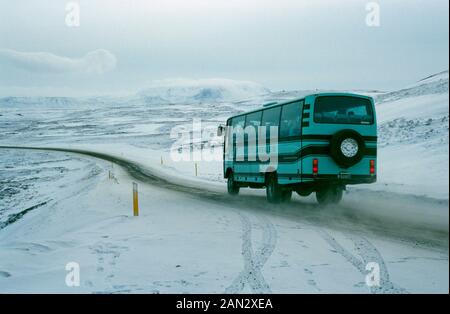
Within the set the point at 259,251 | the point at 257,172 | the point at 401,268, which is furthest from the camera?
the point at 257,172

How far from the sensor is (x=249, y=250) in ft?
28.2

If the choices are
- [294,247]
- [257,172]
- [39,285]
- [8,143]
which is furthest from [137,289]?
[8,143]

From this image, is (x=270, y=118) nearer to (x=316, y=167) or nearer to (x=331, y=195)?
(x=331, y=195)

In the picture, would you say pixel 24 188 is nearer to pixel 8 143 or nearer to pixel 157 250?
pixel 157 250

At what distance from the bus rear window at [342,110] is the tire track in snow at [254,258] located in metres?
3.63

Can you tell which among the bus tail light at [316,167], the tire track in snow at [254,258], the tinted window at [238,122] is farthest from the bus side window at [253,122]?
the tire track in snow at [254,258]

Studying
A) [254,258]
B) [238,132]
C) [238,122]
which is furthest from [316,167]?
[238,122]

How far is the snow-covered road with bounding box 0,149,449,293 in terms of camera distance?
21.7ft

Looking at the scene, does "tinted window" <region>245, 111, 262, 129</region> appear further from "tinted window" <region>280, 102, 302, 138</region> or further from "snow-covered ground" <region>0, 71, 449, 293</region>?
"snow-covered ground" <region>0, 71, 449, 293</region>

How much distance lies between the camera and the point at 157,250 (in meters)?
8.77

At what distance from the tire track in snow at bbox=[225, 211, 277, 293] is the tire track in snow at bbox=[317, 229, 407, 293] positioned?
50.2 inches

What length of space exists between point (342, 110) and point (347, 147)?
139 cm

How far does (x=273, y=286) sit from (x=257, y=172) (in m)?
10.4

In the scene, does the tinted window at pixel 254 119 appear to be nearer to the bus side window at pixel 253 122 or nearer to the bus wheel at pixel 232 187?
the bus side window at pixel 253 122
